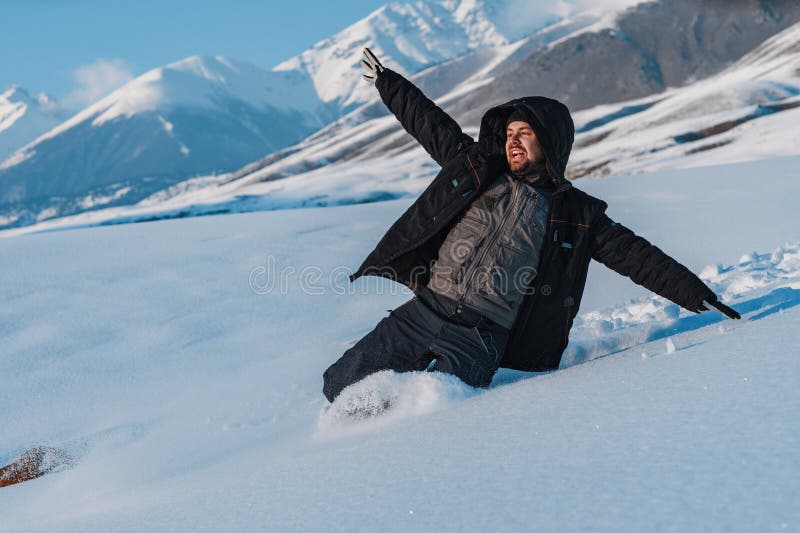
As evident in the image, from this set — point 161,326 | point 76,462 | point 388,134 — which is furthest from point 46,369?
point 388,134

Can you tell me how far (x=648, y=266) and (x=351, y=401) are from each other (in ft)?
5.58

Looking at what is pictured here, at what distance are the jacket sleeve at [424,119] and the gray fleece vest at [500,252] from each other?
0.53 m

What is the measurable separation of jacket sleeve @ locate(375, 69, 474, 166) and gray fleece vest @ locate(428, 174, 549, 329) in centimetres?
53

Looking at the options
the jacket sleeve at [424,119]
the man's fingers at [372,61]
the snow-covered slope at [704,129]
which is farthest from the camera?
the snow-covered slope at [704,129]

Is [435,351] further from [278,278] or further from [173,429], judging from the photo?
[278,278]

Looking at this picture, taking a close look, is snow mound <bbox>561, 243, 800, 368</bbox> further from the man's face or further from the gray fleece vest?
the man's face

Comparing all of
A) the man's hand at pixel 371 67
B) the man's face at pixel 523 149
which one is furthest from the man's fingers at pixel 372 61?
the man's face at pixel 523 149

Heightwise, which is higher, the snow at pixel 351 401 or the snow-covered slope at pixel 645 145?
the snow at pixel 351 401

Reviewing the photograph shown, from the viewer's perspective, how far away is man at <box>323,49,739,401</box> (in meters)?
3.35

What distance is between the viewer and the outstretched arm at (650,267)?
327 cm

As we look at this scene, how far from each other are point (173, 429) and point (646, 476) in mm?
2861

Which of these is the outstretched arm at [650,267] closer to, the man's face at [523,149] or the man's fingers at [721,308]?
the man's fingers at [721,308]

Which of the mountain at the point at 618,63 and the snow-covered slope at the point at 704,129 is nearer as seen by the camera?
the snow-covered slope at the point at 704,129

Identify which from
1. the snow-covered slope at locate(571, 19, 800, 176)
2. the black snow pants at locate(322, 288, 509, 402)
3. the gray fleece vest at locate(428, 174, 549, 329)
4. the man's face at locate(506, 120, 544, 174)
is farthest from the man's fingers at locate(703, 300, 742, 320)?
the snow-covered slope at locate(571, 19, 800, 176)
